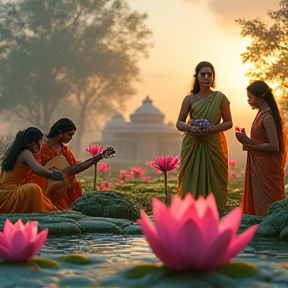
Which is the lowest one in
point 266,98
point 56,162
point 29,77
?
point 56,162

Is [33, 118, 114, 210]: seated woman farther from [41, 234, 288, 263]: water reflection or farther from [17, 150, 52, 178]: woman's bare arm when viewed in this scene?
[41, 234, 288, 263]: water reflection

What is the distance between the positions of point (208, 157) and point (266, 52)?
1122 centimetres

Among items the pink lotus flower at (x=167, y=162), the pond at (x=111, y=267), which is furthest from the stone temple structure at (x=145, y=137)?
the pond at (x=111, y=267)

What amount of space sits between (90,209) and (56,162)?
1097 millimetres

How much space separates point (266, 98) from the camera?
580cm

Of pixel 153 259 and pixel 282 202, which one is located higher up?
pixel 282 202

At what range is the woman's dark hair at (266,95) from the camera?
18.9ft

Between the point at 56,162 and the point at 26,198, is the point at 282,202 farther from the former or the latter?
the point at 56,162

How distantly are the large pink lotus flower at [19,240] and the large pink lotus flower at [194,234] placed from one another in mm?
587

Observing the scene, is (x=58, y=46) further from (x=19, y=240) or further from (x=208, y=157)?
(x=19, y=240)

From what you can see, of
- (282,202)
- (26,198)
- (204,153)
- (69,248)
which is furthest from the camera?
(204,153)

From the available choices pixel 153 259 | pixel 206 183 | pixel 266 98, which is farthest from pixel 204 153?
pixel 153 259

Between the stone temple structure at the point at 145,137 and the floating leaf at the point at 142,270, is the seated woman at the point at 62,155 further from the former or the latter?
the stone temple structure at the point at 145,137

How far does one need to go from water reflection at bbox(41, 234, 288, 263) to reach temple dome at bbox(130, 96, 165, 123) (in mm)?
25530
